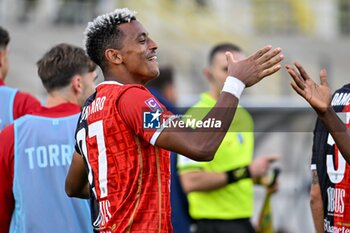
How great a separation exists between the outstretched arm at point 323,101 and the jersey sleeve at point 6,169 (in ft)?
6.66

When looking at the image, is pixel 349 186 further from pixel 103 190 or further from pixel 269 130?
pixel 269 130

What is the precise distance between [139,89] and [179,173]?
340cm

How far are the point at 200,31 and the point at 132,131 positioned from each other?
48.7 ft

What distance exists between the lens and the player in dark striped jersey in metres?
4.70

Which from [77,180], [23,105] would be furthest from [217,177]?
[77,180]

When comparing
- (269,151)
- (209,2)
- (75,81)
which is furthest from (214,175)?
(209,2)

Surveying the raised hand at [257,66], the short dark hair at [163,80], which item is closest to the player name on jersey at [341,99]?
the raised hand at [257,66]

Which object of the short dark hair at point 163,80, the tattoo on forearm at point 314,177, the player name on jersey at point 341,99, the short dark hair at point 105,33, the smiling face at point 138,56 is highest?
the short dark hair at point 163,80

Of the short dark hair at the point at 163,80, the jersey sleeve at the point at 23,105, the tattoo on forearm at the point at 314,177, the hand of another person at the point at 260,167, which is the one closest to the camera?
the tattoo on forearm at the point at 314,177

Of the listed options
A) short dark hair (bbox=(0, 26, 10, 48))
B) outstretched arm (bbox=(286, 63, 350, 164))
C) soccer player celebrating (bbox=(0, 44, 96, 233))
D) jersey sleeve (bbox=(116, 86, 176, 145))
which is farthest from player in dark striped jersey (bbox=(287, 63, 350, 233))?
short dark hair (bbox=(0, 26, 10, 48))

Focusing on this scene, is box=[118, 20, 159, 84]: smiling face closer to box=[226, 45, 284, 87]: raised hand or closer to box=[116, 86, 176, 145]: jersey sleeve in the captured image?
box=[116, 86, 176, 145]: jersey sleeve

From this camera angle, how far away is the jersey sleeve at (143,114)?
4555 mm

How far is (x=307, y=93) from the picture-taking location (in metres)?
4.67

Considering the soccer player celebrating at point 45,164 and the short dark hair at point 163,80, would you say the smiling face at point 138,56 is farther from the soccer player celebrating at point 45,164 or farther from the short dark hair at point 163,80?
the short dark hair at point 163,80
